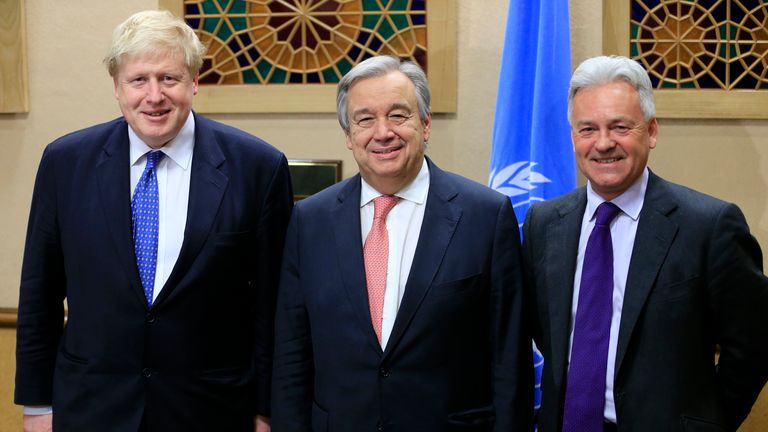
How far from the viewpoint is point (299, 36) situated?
12.2 ft

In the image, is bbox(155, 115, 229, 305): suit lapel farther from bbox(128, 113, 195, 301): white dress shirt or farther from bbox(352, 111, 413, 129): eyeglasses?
bbox(352, 111, 413, 129): eyeglasses

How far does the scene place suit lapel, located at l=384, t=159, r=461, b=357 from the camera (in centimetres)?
227

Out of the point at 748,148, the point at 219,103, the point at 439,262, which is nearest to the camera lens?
the point at 439,262

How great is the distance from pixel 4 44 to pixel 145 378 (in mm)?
1953

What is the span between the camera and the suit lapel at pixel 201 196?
2.46 metres

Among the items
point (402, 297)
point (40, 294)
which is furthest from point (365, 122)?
point (40, 294)

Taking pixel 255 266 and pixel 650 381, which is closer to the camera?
pixel 650 381

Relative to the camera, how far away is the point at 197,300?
2480mm

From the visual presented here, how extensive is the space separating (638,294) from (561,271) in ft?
0.67

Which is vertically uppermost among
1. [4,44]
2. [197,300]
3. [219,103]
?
[4,44]

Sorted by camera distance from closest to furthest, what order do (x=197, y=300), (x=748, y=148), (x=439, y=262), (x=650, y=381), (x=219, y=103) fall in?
(x=650, y=381) < (x=439, y=262) < (x=197, y=300) < (x=748, y=148) < (x=219, y=103)

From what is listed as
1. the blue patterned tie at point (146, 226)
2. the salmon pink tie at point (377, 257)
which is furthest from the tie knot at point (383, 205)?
the blue patterned tie at point (146, 226)

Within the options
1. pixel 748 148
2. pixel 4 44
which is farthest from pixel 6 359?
pixel 748 148

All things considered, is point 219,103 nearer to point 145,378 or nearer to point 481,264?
point 145,378
